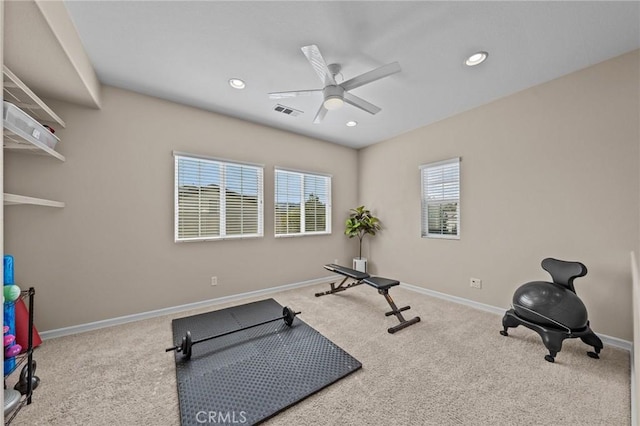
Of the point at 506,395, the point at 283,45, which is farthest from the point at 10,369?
the point at 506,395

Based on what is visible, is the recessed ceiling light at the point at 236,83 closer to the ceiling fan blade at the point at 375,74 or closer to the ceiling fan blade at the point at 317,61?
the ceiling fan blade at the point at 317,61

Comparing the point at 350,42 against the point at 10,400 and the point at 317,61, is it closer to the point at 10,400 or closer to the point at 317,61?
the point at 317,61

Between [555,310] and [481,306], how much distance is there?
113 centimetres

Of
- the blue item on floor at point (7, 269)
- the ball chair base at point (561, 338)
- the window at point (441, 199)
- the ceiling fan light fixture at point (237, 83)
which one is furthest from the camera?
the window at point (441, 199)

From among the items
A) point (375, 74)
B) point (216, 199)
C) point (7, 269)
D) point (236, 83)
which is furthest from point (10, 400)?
point (375, 74)

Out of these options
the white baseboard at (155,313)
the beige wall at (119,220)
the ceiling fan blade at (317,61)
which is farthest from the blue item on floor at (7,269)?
the ceiling fan blade at (317,61)

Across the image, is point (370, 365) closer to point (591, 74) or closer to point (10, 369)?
point (10, 369)

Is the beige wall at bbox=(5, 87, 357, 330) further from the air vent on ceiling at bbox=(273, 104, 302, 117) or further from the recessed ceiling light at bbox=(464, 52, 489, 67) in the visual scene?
the recessed ceiling light at bbox=(464, 52, 489, 67)

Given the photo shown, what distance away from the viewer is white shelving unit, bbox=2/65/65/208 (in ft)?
5.65

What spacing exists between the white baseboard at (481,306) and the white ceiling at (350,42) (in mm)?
2654

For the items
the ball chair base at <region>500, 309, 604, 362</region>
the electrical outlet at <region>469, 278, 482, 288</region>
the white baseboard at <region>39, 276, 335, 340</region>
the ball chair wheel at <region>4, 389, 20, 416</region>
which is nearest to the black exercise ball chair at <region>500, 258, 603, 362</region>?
the ball chair base at <region>500, 309, 604, 362</region>

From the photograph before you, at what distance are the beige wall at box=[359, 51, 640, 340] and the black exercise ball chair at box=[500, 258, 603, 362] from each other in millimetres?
396

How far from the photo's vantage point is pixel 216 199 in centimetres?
347

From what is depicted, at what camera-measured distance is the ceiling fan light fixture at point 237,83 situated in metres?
2.67
